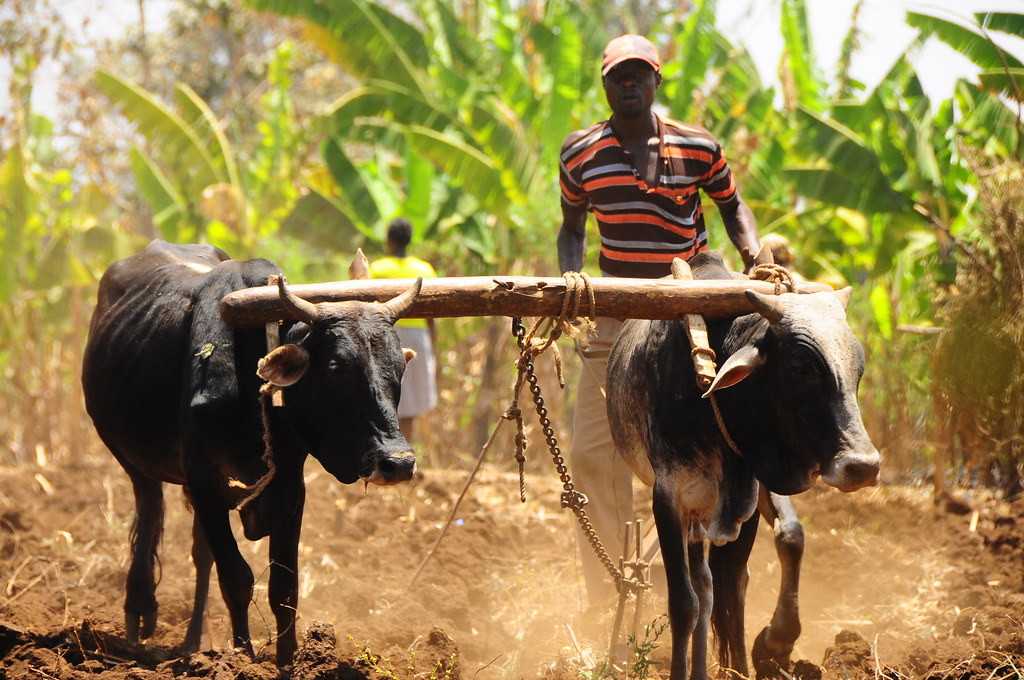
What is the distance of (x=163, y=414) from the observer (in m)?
4.87

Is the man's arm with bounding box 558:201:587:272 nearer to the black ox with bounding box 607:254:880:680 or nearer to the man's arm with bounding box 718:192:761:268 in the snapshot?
the man's arm with bounding box 718:192:761:268

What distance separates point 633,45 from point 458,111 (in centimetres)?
598

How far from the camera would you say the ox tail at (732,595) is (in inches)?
179

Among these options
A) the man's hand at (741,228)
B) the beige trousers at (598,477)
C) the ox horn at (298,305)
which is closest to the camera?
the ox horn at (298,305)

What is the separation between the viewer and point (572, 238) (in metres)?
5.46

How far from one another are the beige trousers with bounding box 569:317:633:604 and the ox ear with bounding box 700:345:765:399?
174cm

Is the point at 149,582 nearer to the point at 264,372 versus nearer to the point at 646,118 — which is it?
the point at 264,372

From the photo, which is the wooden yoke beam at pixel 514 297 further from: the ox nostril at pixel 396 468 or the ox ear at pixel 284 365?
the ox nostril at pixel 396 468

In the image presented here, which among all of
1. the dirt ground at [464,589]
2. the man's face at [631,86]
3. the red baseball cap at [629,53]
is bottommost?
the dirt ground at [464,589]

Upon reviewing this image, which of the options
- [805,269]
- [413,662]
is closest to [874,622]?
[413,662]

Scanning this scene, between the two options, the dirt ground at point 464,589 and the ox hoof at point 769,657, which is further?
the ox hoof at point 769,657

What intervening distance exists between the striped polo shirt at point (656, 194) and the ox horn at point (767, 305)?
137 centimetres

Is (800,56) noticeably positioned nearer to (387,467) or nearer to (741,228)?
(741,228)

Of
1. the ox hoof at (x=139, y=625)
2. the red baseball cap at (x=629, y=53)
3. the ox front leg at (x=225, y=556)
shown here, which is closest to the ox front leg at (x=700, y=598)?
the ox front leg at (x=225, y=556)
